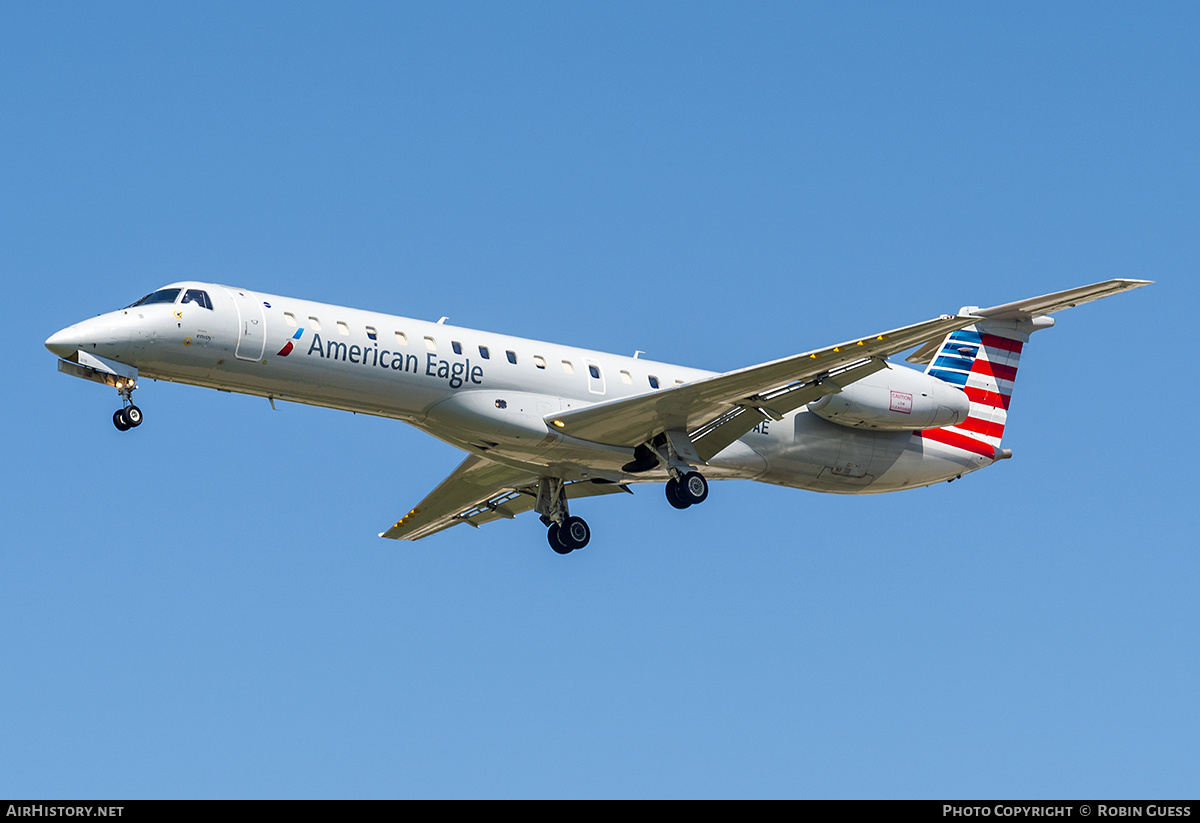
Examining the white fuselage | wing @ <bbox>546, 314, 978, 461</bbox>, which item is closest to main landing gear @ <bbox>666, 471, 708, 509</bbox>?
wing @ <bbox>546, 314, 978, 461</bbox>

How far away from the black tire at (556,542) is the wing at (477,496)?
2.35 ft

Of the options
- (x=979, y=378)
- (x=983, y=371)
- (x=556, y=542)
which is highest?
(x=983, y=371)

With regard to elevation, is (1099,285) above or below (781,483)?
above

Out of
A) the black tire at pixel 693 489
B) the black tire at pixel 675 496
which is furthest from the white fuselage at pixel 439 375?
the black tire at pixel 693 489

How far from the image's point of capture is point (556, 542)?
25188 mm

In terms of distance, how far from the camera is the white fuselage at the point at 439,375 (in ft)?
67.3

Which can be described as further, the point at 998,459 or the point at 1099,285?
the point at 998,459

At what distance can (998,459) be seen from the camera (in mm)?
27109

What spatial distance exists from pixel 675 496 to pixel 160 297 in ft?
27.6

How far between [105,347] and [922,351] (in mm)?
14539

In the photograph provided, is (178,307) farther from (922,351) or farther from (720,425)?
(922,351)

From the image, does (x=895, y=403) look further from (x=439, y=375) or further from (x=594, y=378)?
(x=439, y=375)

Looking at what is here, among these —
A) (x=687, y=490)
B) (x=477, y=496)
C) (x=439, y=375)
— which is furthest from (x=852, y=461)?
(x=439, y=375)
